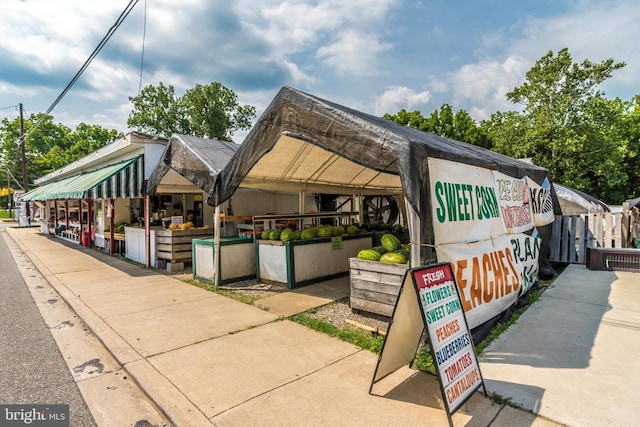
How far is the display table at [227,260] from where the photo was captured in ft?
22.8

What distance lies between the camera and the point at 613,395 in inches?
109

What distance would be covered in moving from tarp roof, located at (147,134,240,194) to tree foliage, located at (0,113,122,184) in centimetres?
4966

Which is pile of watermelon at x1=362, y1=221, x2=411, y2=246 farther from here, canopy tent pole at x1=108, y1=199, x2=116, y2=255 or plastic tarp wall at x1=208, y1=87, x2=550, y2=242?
canopy tent pole at x1=108, y1=199, x2=116, y2=255

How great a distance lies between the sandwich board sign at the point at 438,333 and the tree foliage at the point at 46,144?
5651 cm

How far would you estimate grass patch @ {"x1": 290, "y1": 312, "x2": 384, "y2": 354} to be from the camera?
12.7 ft

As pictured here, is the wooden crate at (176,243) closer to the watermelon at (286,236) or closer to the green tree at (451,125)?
the watermelon at (286,236)

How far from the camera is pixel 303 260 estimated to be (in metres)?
6.70

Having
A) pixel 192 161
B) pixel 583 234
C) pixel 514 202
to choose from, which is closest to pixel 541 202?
pixel 514 202

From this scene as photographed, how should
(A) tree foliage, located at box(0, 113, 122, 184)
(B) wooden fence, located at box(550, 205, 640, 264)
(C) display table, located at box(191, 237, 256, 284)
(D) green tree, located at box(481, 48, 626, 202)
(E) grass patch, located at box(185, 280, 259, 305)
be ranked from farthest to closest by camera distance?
(A) tree foliage, located at box(0, 113, 122, 184)
(D) green tree, located at box(481, 48, 626, 202)
(B) wooden fence, located at box(550, 205, 640, 264)
(C) display table, located at box(191, 237, 256, 284)
(E) grass patch, located at box(185, 280, 259, 305)

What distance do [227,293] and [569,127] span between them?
23.8 meters

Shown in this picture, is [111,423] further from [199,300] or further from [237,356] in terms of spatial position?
[199,300]

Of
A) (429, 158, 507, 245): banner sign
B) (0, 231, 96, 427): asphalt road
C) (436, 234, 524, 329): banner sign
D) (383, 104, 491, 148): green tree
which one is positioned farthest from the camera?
(383, 104, 491, 148): green tree

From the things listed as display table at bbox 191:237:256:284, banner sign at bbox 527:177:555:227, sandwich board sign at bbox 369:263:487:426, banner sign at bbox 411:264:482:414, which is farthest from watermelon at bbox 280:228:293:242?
banner sign at bbox 527:177:555:227

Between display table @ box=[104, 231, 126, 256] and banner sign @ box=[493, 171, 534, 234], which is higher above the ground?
banner sign @ box=[493, 171, 534, 234]
